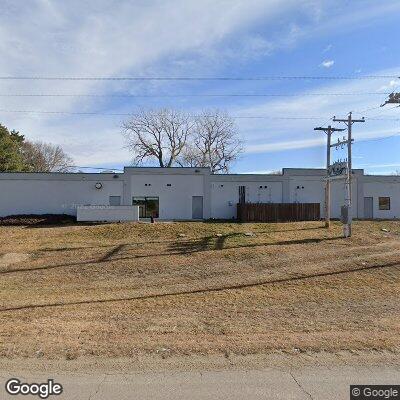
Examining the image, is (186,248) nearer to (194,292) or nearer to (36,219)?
(194,292)

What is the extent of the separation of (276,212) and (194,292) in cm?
2259

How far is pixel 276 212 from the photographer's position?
3412 cm

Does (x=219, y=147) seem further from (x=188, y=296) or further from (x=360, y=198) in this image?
(x=188, y=296)

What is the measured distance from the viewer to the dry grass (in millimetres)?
7428

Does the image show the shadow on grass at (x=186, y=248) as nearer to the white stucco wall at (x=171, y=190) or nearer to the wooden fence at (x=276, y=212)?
the wooden fence at (x=276, y=212)

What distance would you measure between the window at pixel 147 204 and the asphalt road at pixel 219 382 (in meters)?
30.1

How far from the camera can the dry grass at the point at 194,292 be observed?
7.43 m

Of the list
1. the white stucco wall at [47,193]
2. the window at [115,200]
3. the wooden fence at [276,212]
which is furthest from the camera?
the window at [115,200]

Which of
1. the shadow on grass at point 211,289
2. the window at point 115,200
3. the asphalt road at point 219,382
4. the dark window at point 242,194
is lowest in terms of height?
the shadow on grass at point 211,289

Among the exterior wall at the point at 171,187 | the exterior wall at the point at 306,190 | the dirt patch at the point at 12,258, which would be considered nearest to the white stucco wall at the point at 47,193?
the exterior wall at the point at 171,187

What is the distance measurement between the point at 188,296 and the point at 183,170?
24.9 metres

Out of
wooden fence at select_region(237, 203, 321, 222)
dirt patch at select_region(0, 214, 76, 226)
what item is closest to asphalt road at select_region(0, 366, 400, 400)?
dirt patch at select_region(0, 214, 76, 226)

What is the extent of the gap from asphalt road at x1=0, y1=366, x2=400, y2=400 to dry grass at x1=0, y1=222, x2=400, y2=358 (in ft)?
3.16

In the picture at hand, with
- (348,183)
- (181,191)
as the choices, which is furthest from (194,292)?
(181,191)
